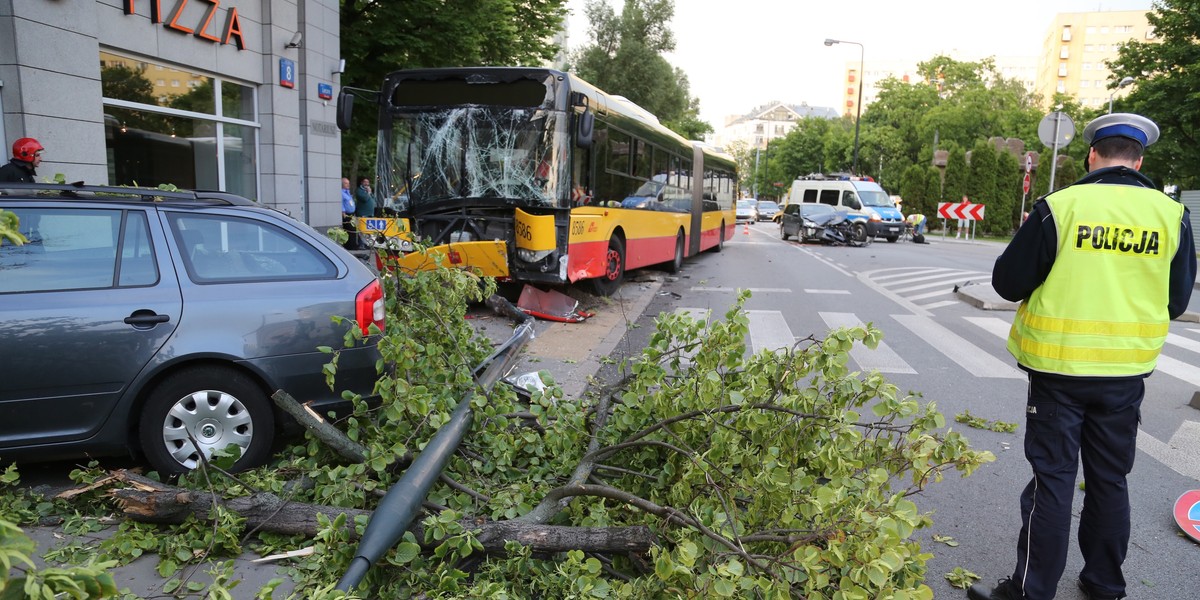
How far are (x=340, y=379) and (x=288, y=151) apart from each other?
416 inches

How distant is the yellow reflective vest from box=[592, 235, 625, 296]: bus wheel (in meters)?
8.48

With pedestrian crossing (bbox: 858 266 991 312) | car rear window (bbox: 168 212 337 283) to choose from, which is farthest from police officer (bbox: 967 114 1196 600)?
pedestrian crossing (bbox: 858 266 991 312)

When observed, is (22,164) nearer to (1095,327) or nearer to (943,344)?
(1095,327)

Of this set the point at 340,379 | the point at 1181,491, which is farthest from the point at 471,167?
the point at 1181,491

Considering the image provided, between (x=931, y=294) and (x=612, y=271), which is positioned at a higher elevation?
(x=612, y=271)

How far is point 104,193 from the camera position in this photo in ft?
14.2

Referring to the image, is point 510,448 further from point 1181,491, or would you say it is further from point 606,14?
point 606,14

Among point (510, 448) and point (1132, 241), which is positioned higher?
point (1132, 241)

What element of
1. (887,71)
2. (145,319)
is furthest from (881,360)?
(887,71)

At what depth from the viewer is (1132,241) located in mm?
3014

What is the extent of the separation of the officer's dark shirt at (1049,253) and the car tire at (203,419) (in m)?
3.72

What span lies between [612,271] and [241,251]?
302 inches

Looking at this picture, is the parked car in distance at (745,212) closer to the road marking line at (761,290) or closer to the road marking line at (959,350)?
the road marking line at (761,290)

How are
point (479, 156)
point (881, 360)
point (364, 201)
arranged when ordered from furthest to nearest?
point (364, 201) < point (479, 156) < point (881, 360)
